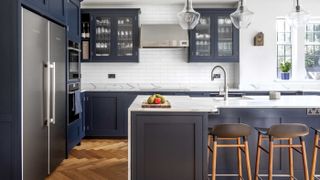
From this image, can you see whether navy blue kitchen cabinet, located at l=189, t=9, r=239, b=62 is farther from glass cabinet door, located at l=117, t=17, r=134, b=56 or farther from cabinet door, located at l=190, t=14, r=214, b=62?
glass cabinet door, located at l=117, t=17, r=134, b=56

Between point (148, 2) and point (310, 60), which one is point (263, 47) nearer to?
point (310, 60)

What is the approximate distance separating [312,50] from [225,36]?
72.0 inches

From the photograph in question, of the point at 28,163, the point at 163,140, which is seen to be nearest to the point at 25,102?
the point at 28,163

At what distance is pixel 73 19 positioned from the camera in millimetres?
5465

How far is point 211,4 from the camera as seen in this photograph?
22.5 feet

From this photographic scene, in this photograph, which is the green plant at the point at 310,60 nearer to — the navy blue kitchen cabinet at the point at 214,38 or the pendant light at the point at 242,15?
the navy blue kitchen cabinet at the point at 214,38

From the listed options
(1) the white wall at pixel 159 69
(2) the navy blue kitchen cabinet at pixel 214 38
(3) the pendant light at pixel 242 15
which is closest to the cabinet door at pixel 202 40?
(2) the navy blue kitchen cabinet at pixel 214 38

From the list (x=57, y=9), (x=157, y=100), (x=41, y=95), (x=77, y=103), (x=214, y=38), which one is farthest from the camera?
(x=214, y=38)

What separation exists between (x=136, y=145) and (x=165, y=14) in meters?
4.16

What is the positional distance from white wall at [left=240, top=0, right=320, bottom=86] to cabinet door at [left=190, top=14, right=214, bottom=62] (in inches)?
25.5

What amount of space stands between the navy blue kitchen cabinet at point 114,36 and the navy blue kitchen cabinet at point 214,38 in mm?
1107

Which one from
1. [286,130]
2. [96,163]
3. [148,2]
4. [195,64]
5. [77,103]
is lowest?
[96,163]

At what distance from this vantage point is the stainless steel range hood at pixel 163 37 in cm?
640

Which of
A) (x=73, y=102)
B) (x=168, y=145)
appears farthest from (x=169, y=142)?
(x=73, y=102)
